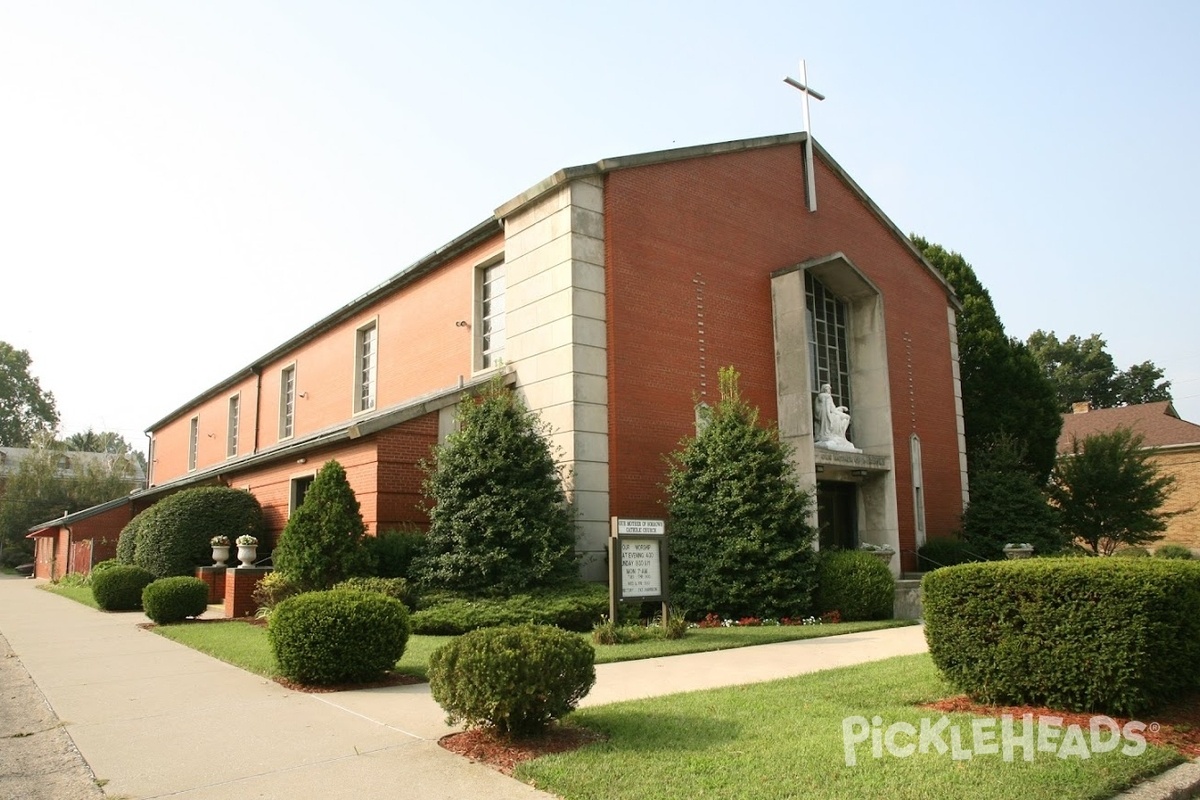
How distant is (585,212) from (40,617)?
13708mm

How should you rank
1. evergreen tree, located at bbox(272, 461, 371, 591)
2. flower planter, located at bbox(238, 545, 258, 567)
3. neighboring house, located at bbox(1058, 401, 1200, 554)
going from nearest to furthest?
evergreen tree, located at bbox(272, 461, 371, 591)
flower planter, located at bbox(238, 545, 258, 567)
neighboring house, located at bbox(1058, 401, 1200, 554)

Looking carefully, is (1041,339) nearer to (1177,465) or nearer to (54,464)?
(1177,465)

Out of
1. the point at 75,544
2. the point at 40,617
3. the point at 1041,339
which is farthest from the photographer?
the point at 1041,339

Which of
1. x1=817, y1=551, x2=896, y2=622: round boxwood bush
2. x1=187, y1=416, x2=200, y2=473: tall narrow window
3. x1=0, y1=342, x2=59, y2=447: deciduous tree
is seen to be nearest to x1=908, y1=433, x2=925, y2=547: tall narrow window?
x1=817, y1=551, x2=896, y2=622: round boxwood bush

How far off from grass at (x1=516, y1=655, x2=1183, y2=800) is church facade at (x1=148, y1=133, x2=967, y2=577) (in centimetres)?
849

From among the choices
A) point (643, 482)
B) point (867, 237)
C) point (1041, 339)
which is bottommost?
point (643, 482)

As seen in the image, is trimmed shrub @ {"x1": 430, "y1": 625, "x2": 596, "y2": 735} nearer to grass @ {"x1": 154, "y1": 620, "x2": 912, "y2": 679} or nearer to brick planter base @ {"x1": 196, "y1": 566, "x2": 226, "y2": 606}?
grass @ {"x1": 154, "y1": 620, "x2": 912, "y2": 679}

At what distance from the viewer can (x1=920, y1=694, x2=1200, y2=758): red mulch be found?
635cm

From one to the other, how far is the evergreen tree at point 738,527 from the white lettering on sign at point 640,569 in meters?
1.96

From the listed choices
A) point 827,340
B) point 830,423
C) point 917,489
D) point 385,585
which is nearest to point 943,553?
point 917,489

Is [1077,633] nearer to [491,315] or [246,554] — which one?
[491,315]

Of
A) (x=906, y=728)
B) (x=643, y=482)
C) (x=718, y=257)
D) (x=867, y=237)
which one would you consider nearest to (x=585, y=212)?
(x=718, y=257)

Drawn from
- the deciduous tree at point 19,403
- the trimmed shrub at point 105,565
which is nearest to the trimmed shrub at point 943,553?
the trimmed shrub at point 105,565

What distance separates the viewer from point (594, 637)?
1214cm
